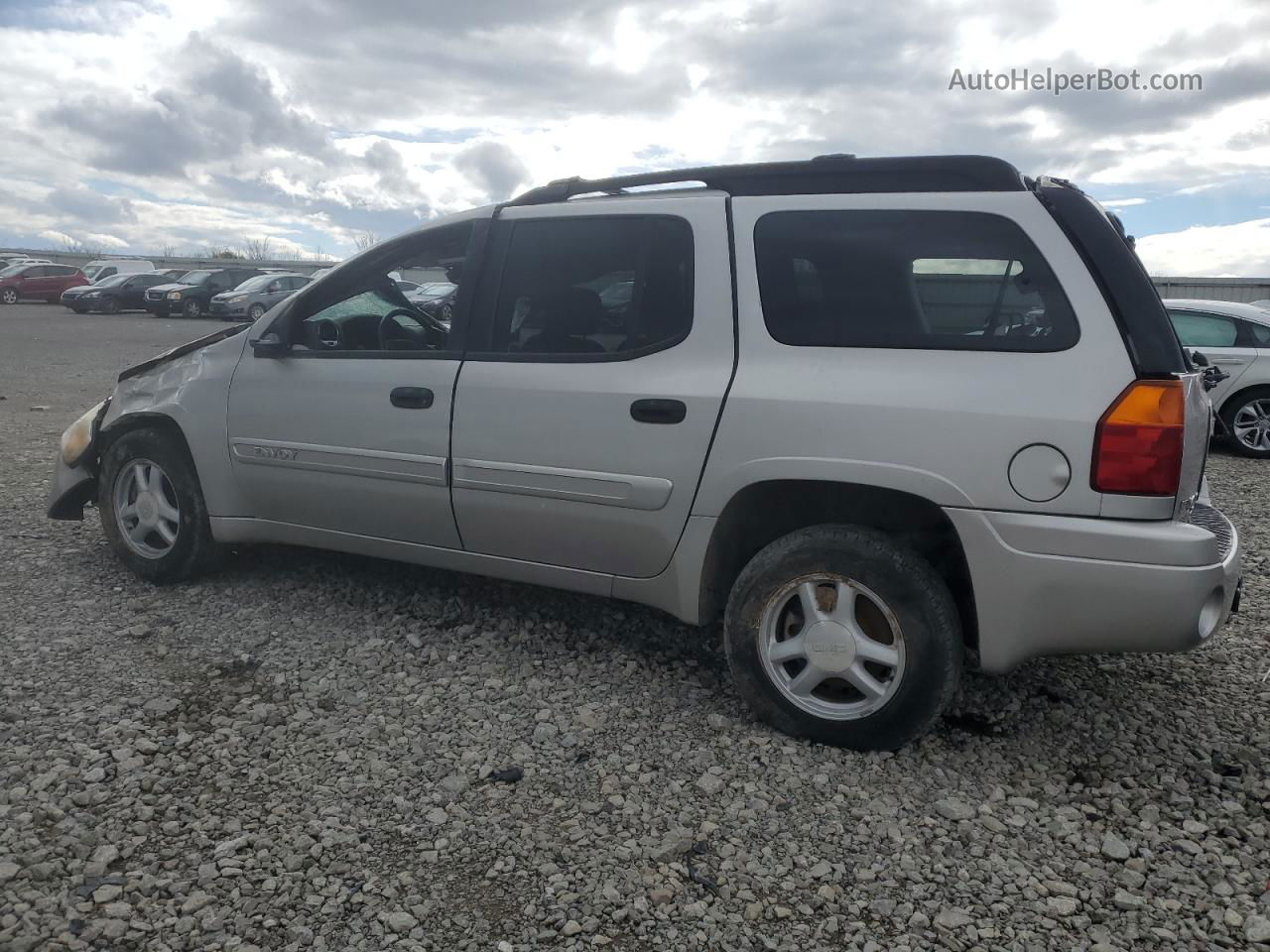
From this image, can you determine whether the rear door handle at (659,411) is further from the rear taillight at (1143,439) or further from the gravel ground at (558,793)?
the rear taillight at (1143,439)

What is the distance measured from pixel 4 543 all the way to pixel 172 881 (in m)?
3.75

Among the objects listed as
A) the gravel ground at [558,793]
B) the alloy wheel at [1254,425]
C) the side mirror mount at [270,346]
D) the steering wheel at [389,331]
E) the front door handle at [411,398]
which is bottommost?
the gravel ground at [558,793]

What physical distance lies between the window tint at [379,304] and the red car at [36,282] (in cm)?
3591

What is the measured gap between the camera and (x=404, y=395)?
3971mm

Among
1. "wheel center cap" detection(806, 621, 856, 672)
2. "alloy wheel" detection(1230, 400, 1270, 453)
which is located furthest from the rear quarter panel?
"alloy wheel" detection(1230, 400, 1270, 453)

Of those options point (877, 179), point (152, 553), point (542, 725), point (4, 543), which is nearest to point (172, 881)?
point (542, 725)

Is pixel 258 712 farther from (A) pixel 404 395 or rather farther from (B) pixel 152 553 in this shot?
(B) pixel 152 553

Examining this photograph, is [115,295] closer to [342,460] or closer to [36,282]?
[36,282]

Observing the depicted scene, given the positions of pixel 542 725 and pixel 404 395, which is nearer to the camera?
pixel 542 725

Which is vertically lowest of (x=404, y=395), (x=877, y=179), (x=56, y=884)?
(x=56, y=884)

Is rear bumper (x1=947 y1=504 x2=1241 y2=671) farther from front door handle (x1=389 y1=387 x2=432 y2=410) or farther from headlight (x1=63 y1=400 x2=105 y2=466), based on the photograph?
headlight (x1=63 y1=400 x2=105 y2=466)

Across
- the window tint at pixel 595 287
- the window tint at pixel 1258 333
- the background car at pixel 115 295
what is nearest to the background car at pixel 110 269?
the background car at pixel 115 295

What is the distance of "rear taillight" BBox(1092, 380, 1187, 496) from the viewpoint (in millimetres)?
2799

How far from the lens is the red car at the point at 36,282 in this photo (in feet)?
114
